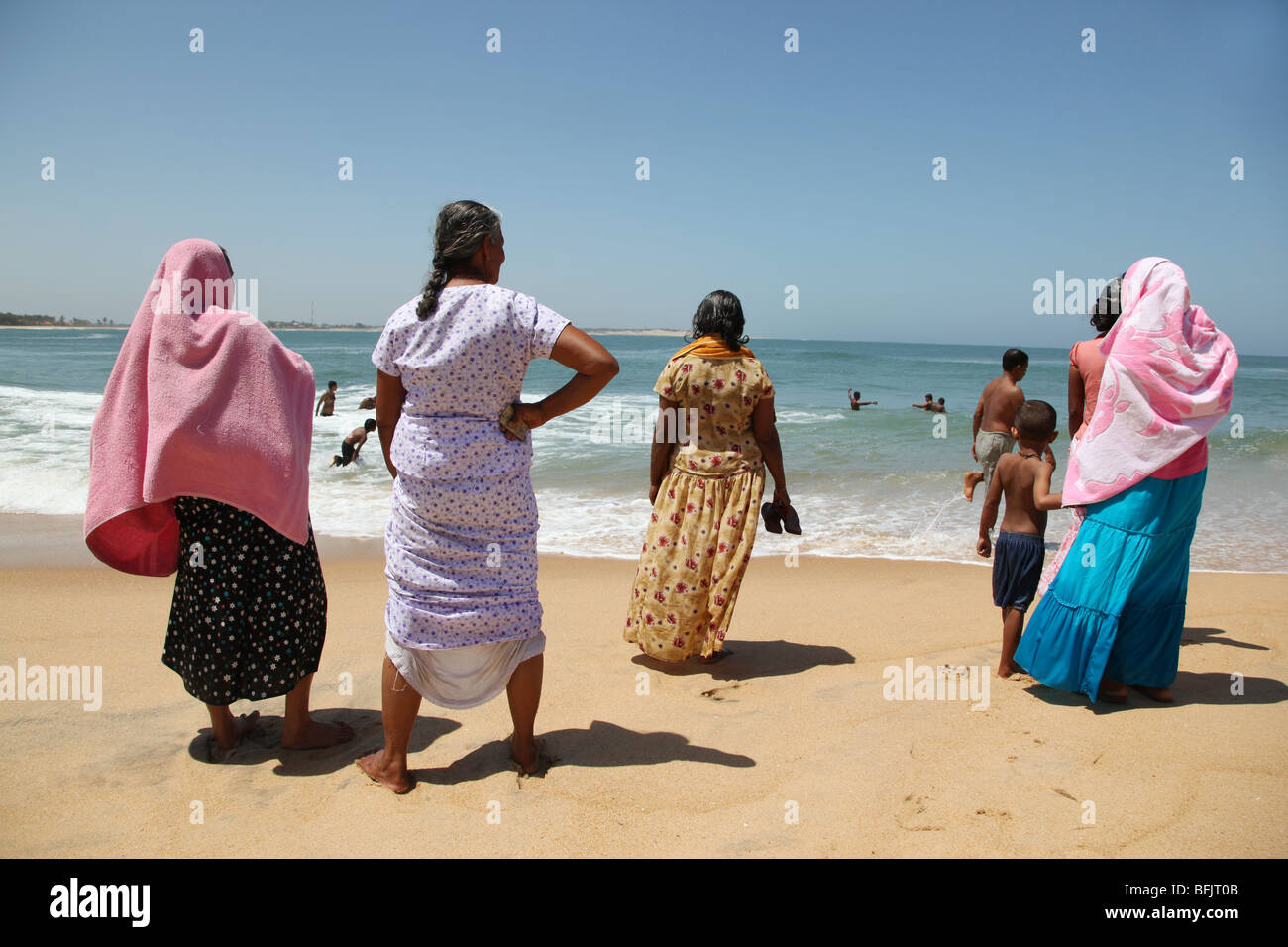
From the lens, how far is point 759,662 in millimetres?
4117

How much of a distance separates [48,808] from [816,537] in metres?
6.18

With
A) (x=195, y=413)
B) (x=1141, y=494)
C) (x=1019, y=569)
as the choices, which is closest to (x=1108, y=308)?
(x=1141, y=494)

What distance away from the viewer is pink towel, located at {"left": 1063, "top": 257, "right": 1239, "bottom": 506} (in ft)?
10.1

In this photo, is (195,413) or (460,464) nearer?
(460,464)

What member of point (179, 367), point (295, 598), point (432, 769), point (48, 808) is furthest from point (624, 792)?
point (179, 367)

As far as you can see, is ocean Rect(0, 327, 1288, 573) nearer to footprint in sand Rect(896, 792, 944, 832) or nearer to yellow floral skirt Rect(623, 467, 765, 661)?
yellow floral skirt Rect(623, 467, 765, 661)

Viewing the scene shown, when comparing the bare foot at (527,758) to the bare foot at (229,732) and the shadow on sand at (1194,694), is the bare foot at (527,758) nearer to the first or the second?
the bare foot at (229,732)

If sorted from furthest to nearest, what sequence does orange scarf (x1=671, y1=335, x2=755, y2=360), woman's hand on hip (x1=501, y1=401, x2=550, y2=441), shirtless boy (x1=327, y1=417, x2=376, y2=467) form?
shirtless boy (x1=327, y1=417, x2=376, y2=467), orange scarf (x1=671, y1=335, x2=755, y2=360), woman's hand on hip (x1=501, y1=401, x2=550, y2=441)

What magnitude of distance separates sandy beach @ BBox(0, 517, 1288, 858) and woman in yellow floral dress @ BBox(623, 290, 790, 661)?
0.28 meters

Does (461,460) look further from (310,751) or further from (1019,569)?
(1019,569)

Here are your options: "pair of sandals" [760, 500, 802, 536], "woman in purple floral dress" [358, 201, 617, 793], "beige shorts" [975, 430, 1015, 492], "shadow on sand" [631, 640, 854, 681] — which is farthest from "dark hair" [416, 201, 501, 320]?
"beige shorts" [975, 430, 1015, 492]

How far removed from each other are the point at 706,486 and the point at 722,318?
0.82 m
